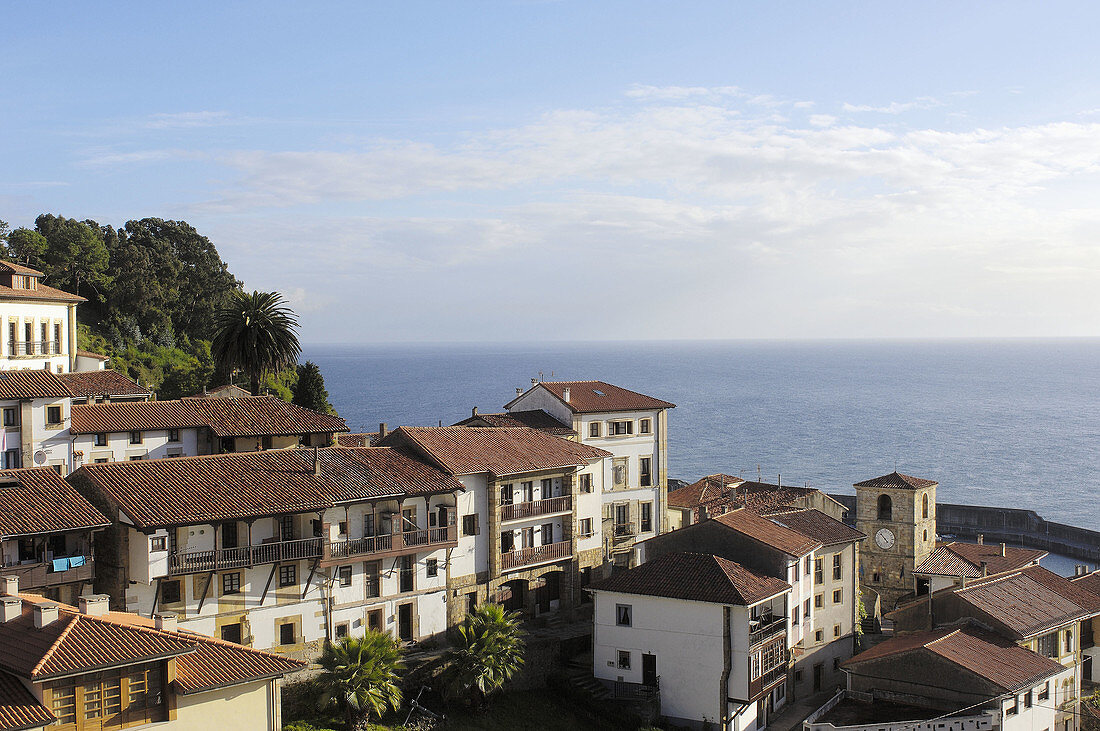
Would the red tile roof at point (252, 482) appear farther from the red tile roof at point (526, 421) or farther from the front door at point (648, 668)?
the red tile roof at point (526, 421)

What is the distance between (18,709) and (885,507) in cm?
5433

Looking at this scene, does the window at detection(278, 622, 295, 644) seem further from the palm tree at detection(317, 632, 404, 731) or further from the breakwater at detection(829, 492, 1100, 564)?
the breakwater at detection(829, 492, 1100, 564)

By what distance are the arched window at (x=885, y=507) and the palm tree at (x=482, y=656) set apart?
3366 centimetres

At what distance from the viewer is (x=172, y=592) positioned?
3447 centimetres

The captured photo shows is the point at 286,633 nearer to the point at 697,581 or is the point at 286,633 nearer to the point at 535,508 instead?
the point at 535,508

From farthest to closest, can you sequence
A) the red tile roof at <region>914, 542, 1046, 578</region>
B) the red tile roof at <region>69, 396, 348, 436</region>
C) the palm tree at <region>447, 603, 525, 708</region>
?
the red tile roof at <region>914, 542, 1046, 578</region> → the red tile roof at <region>69, 396, 348, 436</region> → the palm tree at <region>447, 603, 525, 708</region>

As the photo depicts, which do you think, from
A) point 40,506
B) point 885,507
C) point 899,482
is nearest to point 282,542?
point 40,506

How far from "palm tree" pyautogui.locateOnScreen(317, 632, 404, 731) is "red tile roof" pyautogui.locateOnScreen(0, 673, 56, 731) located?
11.9 m

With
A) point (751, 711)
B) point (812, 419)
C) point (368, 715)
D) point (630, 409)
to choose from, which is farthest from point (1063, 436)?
point (368, 715)

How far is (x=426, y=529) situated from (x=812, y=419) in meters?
165

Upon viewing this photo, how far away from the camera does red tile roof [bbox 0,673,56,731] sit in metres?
21.4

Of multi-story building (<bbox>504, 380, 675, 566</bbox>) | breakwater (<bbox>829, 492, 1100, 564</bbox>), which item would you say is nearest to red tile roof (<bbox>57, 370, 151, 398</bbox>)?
multi-story building (<bbox>504, 380, 675, 566</bbox>)

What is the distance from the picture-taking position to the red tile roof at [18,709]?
21.4 m

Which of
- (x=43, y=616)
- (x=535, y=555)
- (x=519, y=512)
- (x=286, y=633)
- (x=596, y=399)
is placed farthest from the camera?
(x=596, y=399)
